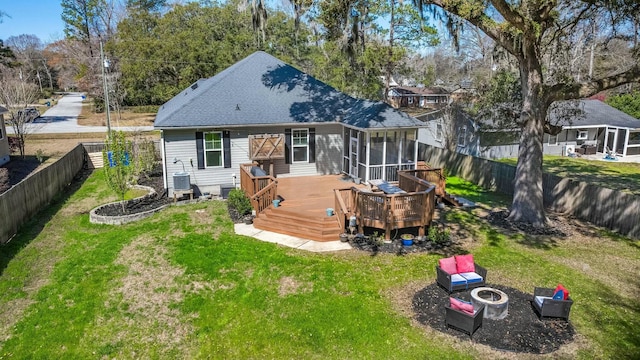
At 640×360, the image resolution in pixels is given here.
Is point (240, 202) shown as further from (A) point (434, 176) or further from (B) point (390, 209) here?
(A) point (434, 176)

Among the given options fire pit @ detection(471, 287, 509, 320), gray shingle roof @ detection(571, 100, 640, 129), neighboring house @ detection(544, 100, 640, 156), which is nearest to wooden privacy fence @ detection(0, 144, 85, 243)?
fire pit @ detection(471, 287, 509, 320)

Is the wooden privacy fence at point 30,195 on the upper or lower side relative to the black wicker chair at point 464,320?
upper

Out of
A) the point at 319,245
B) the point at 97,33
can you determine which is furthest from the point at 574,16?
the point at 97,33

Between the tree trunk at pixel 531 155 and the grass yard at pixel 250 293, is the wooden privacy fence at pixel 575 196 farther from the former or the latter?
the tree trunk at pixel 531 155

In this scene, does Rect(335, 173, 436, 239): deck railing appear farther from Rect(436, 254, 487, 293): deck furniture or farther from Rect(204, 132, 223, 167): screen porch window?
Rect(204, 132, 223, 167): screen porch window

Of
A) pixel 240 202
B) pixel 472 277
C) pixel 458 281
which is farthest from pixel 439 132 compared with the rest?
pixel 458 281

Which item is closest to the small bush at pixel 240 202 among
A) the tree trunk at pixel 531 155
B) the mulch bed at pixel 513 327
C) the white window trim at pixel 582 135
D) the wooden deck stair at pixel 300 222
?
the wooden deck stair at pixel 300 222
